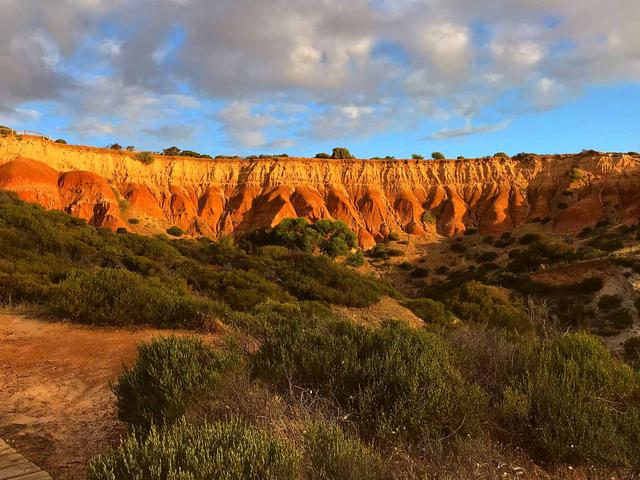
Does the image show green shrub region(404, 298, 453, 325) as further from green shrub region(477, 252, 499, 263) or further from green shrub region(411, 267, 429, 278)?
green shrub region(477, 252, 499, 263)

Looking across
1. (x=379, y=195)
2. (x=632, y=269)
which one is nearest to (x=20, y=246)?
(x=632, y=269)

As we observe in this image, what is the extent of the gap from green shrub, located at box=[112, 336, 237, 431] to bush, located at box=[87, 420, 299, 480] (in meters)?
1.17

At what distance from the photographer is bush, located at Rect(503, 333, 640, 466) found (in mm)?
4473

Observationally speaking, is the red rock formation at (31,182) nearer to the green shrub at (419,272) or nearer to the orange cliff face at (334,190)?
the orange cliff face at (334,190)

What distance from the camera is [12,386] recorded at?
683 cm

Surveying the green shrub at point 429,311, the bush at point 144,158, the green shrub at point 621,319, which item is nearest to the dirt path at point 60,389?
the green shrub at point 429,311

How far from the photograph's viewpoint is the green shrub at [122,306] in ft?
34.1

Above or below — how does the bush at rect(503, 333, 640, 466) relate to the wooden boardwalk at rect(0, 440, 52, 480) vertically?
above

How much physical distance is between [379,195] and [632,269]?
36.2m

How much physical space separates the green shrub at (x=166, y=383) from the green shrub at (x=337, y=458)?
153 centimetres

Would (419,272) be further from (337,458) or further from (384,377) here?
(337,458)

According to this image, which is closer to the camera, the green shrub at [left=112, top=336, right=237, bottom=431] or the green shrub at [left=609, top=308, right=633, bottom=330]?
the green shrub at [left=112, top=336, right=237, bottom=431]

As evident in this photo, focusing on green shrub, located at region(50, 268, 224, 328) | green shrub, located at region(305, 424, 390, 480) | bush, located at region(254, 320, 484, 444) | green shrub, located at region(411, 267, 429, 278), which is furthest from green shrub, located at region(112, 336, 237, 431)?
green shrub, located at region(411, 267, 429, 278)

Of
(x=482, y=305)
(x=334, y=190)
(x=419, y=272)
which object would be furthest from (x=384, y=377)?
(x=334, y=190)
